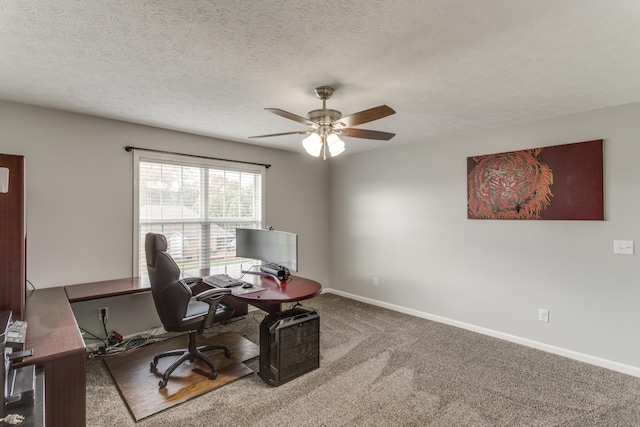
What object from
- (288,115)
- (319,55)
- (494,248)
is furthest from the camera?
(494,248)

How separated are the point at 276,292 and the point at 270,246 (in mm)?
838

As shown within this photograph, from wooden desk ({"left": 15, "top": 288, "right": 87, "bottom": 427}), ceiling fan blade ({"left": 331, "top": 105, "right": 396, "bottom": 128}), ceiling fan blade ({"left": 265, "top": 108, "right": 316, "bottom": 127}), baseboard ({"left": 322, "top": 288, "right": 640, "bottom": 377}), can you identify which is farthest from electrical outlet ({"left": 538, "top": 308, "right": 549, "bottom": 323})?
wooden desk ({"left": 15, "top": 288, "right": 87, "bottom": 427})

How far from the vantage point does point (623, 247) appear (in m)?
2.76

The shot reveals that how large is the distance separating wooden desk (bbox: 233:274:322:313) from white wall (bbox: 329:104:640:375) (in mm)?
1933

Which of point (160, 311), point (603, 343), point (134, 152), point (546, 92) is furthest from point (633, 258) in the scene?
point (134, 152)

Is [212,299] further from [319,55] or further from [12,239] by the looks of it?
[319,55]

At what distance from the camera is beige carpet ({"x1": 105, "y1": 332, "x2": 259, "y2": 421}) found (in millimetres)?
2273

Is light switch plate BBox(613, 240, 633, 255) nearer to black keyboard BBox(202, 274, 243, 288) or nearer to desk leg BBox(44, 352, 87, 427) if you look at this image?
black keyboard BBox(202, 274, 243, 288)

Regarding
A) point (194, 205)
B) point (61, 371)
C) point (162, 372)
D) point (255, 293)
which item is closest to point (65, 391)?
point (61, 371)

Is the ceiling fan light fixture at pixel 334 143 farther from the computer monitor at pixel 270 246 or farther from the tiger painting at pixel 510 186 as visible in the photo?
the tiger painting at pixel 510 186

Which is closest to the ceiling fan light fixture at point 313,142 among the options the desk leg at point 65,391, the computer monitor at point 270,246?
the computer monitor at point 270,246

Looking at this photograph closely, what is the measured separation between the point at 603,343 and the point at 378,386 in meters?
2.15

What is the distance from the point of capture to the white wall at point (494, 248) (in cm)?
278

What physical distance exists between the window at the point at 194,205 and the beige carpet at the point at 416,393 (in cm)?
144
